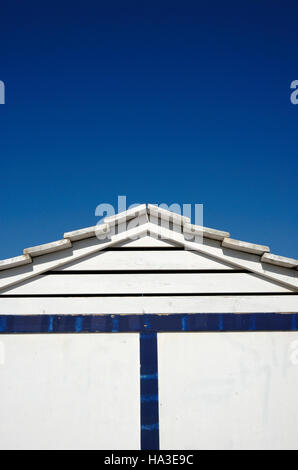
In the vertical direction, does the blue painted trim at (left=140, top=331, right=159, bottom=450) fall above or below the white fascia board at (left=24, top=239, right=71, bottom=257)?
below

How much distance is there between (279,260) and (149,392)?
201 cm

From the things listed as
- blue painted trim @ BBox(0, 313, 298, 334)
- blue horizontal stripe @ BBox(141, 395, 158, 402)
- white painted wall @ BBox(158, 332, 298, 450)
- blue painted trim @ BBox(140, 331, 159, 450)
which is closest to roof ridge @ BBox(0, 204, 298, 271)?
blue painted trim @ BBox(0, 313, 298, 334)

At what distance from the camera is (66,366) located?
159 inches

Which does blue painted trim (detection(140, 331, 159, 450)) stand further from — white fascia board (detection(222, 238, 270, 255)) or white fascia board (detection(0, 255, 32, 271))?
white fascia board (detection(0, 255, 32, 271))

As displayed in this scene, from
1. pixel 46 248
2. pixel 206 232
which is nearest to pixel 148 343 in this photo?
pixel 206 232

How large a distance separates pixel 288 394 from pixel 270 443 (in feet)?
1.75

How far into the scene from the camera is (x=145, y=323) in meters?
4.13

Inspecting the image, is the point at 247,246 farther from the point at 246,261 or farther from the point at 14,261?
the point at 14,261

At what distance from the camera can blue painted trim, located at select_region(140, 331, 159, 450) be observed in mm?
3904

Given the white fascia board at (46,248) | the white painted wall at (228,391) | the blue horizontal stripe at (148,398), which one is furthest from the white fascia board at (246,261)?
the blue horizontal stripe at (148,398)

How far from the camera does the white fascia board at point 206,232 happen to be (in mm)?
4289

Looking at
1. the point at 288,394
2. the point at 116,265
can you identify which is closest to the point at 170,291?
the point at 116,265

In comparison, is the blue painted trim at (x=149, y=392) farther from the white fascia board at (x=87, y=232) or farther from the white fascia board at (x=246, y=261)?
the white fascia board at (x=87, y=232)
